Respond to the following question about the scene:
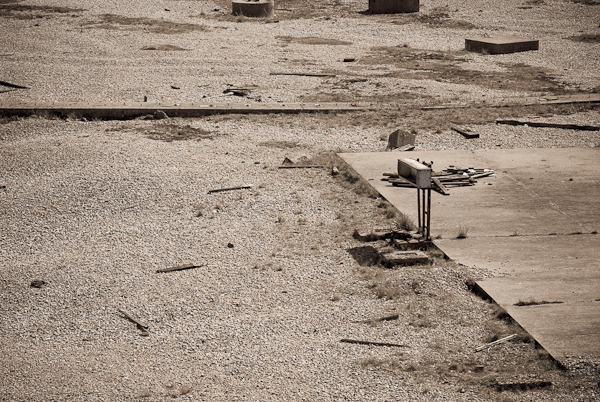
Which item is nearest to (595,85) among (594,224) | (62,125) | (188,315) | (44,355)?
(594,224)

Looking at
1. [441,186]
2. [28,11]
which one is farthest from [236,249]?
[28,11]

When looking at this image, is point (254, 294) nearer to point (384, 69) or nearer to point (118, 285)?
point (118, 285)

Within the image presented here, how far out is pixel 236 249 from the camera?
8109 mm

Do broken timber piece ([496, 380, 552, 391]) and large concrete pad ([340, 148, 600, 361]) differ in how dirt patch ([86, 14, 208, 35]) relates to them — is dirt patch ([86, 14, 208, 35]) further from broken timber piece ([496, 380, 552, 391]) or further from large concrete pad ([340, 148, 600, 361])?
broken timber piece ([496, 380, 552, 391])

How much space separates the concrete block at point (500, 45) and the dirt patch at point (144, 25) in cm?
871

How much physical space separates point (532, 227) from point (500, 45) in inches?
493

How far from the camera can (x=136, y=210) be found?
30.4 ft

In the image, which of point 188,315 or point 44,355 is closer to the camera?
point 44,355

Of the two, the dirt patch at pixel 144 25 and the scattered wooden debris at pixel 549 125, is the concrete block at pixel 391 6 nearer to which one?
the dirt patch at pixel 144 25

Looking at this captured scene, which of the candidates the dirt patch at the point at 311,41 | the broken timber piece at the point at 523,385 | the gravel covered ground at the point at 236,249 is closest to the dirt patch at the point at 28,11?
the gravel covered ground at the point at 236,249

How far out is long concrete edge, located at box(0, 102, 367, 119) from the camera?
13562 mm

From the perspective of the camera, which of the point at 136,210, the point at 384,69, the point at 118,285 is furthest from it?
the point at 384,69

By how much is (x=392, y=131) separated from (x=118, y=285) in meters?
6.80

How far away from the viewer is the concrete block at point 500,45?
64.9 feet
